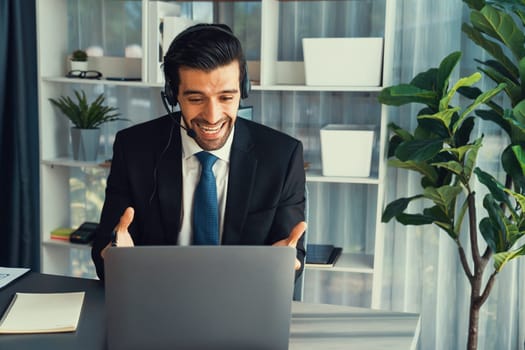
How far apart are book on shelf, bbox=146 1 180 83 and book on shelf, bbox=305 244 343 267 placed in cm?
91

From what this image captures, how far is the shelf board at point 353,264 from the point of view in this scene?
2926mm

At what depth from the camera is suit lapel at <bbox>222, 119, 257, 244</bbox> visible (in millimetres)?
2021

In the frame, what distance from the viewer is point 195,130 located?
193 centimetres

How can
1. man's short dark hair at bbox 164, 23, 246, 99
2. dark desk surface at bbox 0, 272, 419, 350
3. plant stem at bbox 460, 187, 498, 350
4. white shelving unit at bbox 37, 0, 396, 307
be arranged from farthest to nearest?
white shelving unit at bbox 37, 0, 396, 307 → plant stem at bbox 460, 187, 498, 350 → man's short dark hair at bbox 164, 23, 246, 99 → dark desk surface at bbox 0, 272, 419, 350

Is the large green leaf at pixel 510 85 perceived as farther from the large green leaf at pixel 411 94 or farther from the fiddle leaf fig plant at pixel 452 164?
the large green leaf at pixel 411 94

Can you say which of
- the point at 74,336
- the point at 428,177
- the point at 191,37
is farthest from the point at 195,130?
the point at 428,177

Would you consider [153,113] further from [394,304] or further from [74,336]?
[74,336]

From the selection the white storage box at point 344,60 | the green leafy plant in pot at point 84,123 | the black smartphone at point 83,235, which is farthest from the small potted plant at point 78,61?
the white storage box at point 344,60

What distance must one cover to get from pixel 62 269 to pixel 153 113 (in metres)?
0.83

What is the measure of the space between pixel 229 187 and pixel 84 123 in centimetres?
133

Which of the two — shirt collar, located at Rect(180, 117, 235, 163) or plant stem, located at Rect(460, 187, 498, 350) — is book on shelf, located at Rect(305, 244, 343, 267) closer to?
plant stem, located at Rect(460, 187, 498, 350)

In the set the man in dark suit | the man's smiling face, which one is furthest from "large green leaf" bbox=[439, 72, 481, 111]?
the man's smiling face

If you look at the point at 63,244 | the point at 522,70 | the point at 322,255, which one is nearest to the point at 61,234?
the point at 63,244

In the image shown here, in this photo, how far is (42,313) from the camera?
65.7 inches
